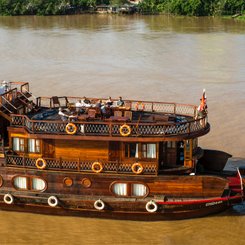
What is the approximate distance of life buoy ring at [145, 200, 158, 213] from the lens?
1222 centimetres

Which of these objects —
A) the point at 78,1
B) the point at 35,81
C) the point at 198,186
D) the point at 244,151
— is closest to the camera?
the point at 198,186

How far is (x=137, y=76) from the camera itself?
30.0 meters

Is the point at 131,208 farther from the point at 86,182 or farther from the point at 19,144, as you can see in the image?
the point at 19,144

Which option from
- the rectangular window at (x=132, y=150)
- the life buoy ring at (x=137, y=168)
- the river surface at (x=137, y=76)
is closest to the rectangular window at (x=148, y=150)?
the rectangular window at (x=132, y=150)

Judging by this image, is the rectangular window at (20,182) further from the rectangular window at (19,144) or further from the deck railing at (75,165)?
the rectangular window at (19,144)

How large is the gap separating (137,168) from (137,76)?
60.2 ft

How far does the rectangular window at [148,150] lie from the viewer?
12238 millimetres

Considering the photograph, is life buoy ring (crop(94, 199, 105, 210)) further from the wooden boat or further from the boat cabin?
the boat cabin

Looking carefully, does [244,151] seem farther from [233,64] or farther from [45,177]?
[233,64]

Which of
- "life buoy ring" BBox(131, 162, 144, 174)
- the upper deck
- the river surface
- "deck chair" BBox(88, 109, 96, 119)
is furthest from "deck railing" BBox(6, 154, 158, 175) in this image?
the river surface

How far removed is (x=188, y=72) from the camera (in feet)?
103

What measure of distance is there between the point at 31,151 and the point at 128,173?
2.77 m

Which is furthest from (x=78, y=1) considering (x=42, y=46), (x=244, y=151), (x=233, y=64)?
(x=244, y=151)

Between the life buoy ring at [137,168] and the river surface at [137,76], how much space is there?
1.59 meters
